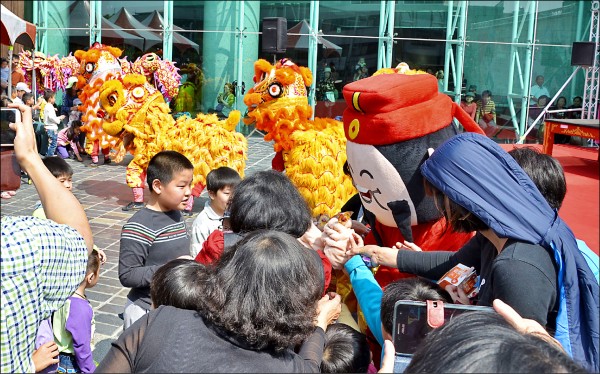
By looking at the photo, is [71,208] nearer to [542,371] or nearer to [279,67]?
[542,371]

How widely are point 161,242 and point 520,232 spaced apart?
1.93m

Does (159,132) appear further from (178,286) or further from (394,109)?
(178,286)

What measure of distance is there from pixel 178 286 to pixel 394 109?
55.6 inches

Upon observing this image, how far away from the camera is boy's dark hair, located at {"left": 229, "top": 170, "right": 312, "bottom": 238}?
228 centimetres

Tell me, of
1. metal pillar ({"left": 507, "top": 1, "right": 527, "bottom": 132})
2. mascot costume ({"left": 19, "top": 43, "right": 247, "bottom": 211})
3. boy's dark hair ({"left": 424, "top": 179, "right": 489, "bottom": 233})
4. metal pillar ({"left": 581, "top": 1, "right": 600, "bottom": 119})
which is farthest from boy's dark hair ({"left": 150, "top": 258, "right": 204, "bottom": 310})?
metal pillar ({"left": 507, "top": 1, "right": 527, "bottom": 132})

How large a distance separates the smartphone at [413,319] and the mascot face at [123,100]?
6142 millimetres

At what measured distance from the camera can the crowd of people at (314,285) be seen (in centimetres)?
123

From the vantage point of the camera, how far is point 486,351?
0.97 meters

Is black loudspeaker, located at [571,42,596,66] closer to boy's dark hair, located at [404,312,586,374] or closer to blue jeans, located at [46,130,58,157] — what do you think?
blue jeans, located at [46,130,58,157]

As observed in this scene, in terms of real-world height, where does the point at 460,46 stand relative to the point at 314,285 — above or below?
above

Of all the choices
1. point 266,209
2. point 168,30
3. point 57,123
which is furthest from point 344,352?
point 168,30

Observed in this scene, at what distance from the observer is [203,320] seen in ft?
5.01

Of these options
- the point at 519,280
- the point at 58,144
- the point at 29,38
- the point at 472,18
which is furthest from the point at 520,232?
the point at 472,18

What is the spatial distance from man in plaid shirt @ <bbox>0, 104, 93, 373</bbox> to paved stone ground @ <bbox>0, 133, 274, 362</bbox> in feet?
2.82
